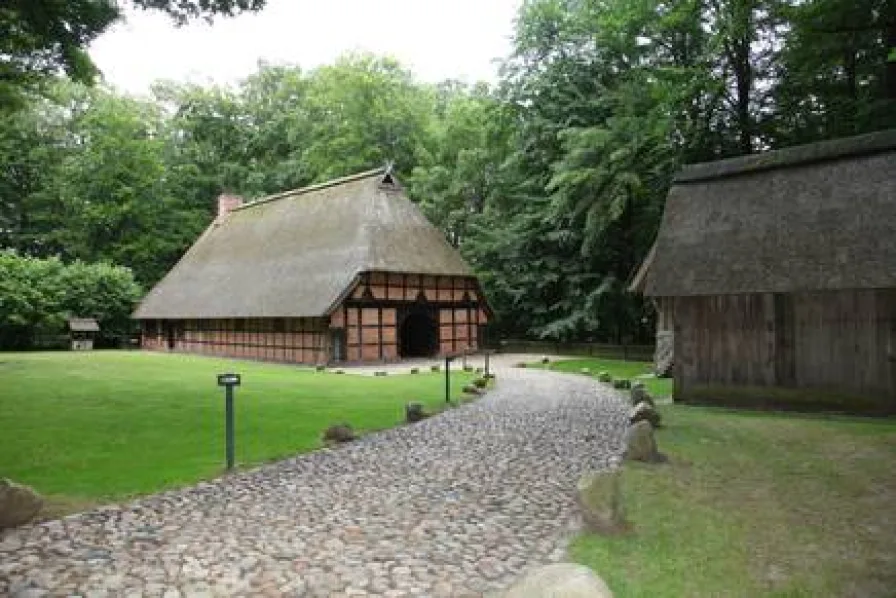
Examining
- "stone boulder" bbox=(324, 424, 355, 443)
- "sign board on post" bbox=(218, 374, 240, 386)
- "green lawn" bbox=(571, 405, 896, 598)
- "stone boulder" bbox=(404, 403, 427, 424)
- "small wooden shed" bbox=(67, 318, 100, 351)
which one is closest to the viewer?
"green lawn" bbox=(571, 405, 896, 598)

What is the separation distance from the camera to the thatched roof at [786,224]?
12.7m

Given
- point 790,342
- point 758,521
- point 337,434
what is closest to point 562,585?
point 758,521

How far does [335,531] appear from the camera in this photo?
609cm

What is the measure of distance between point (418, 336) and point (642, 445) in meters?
23.9

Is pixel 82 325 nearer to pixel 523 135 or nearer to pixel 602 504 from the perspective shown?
pixel 523 135

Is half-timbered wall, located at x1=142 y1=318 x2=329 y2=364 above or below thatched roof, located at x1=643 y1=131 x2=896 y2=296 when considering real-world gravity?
below

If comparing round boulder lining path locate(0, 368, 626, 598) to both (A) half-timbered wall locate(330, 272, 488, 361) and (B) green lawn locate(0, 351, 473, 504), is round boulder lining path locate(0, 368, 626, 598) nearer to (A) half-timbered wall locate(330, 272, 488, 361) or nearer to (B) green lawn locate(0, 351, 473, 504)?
(B) green lawn locate(0, 351, 473, 504)

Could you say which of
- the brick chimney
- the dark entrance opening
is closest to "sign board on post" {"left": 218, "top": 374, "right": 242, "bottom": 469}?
the dark entrance opening

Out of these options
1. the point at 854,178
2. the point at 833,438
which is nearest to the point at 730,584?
the point at 833,438

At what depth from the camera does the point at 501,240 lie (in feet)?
Answer: 110

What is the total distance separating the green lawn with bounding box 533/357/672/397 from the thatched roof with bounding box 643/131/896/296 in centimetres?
381

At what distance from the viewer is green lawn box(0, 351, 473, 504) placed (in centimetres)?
825

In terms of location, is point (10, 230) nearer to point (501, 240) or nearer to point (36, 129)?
point (36, 129)

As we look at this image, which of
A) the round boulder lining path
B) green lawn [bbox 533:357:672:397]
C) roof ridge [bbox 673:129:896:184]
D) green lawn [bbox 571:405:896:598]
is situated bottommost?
green lawn [bbox 571:405:896:598]
